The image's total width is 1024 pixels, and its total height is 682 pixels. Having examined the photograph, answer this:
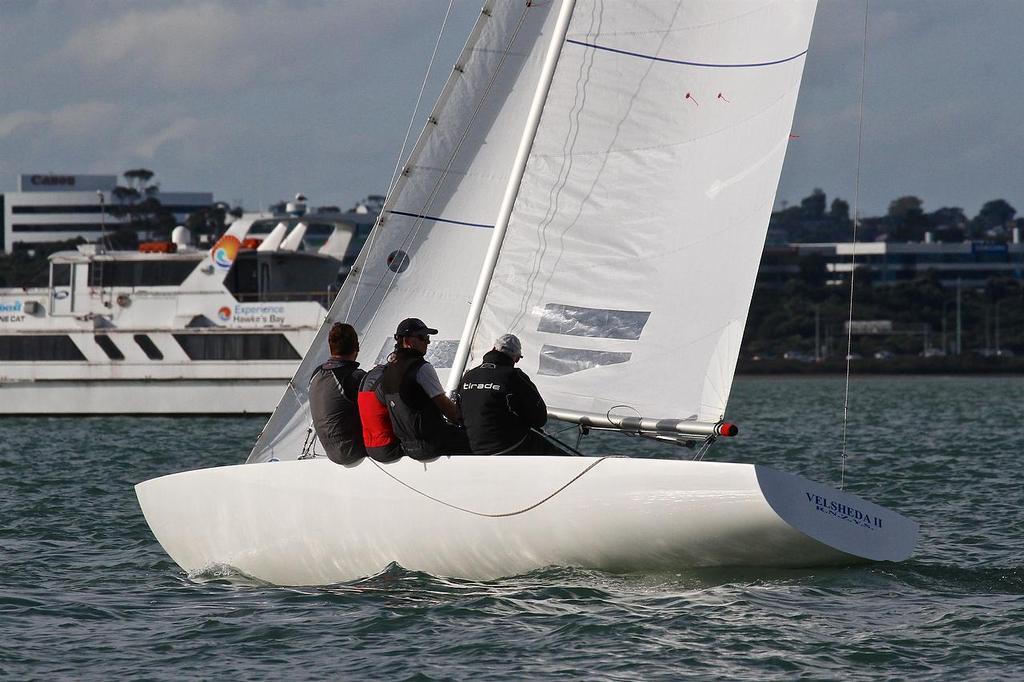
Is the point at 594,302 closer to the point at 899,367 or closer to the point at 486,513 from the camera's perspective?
the point at 486,513

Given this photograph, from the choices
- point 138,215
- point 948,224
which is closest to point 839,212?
point 948,224

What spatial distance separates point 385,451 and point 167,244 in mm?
25831

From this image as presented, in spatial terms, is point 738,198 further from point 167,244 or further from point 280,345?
point 167,244

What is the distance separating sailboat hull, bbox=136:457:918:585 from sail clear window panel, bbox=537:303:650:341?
103 centimetres

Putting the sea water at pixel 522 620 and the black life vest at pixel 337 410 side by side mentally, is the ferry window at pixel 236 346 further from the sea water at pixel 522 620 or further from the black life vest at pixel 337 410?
the black life vest at pixel 337 410

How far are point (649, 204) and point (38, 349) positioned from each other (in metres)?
25.5

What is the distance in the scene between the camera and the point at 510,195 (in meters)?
8.74

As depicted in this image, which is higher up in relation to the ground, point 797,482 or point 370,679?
point 797,482

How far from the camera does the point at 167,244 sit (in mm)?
32969

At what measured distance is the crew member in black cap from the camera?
26.8 feet

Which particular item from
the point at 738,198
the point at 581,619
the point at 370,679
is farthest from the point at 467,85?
the point at 370,679

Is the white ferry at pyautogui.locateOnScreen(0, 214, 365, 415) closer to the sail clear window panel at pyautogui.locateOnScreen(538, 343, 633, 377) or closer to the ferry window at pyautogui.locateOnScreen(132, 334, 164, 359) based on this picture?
the ferry window at pyautogui.locateOnScreen(132, 334, 164, 359)

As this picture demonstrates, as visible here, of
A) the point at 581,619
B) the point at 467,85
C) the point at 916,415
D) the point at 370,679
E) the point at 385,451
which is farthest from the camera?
the point at 916,415

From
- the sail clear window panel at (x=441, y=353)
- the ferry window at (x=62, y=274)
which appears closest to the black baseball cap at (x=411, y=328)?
the sail clear window panel at (x=441, y=353)
